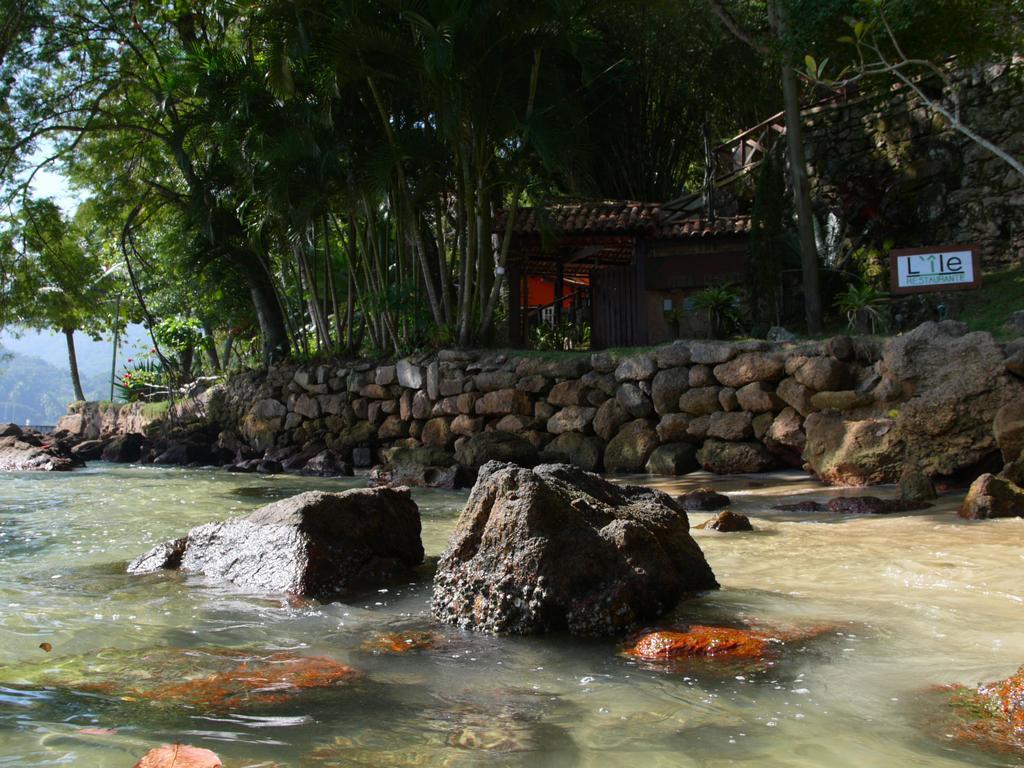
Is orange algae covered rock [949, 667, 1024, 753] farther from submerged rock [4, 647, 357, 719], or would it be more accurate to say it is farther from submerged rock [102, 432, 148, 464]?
submerged rock [102, 432, 148, 464]

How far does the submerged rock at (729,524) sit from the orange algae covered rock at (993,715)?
145 inches

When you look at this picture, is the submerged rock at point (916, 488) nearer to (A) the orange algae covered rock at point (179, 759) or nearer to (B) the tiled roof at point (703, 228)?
(A) the orange algae covered rock at point (179, 759)

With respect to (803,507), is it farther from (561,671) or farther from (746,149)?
(746,149)

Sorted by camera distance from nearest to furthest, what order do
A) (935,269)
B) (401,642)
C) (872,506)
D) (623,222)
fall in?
1. (401,642)
2. (872,506)
3. (935,269)
4. (623,222)

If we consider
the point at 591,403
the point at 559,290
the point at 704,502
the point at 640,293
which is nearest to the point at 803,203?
the point at 640,293

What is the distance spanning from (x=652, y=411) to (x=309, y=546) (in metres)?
7.97

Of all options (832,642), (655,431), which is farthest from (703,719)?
(655,431)

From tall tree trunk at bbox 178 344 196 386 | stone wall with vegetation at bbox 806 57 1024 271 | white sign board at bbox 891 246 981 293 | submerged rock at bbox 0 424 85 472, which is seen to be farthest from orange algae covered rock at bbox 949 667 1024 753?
tall tree trunk at bbox 178 344 196 386

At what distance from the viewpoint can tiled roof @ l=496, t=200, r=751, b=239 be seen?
646 inches

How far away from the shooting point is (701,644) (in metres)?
3.82

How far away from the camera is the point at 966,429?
8.46m

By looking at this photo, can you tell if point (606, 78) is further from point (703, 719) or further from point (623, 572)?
point (703, 719)

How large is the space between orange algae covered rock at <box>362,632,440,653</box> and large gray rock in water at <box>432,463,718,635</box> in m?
0.24

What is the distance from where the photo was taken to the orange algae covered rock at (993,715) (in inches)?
109
